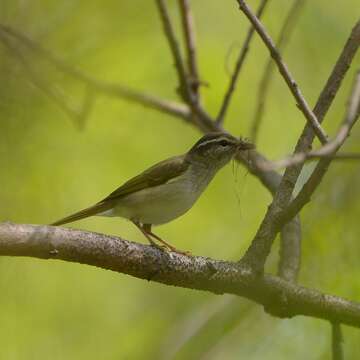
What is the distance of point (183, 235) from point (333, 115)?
202cm

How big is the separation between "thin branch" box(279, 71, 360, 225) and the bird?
1.71 meters

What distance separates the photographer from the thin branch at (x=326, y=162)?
2797mm

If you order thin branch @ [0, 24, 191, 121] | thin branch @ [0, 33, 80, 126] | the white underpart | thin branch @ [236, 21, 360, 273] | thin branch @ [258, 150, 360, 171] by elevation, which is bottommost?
thin branch @ [258, 150, 360, 171]

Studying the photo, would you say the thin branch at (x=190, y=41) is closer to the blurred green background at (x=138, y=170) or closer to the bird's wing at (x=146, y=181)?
the blurred green background at (x=138, y=170)

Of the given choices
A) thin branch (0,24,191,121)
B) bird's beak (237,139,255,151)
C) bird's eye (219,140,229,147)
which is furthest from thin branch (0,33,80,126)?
bird's beak (237,139,255,151)

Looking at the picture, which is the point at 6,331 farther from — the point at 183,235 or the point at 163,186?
the point at 183,235

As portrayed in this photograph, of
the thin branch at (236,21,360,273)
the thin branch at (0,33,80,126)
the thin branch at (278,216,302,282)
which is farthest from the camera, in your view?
the thin branch at (0,33,80,126)

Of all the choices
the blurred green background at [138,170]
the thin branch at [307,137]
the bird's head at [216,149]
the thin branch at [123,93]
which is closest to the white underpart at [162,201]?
the bird's head at [216,149]

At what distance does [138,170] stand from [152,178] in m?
2.11

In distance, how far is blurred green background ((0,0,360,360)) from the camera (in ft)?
16.4

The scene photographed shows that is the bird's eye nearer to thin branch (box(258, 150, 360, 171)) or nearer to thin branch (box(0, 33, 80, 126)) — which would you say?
thin branch (box(0, 33, 80, 126))

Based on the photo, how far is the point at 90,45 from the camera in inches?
277

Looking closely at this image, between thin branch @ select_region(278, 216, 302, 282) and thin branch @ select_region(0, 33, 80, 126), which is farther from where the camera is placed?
thin branch @ select_region(0, 33, 80, 126)

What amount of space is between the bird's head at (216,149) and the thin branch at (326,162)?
6.05 ft
